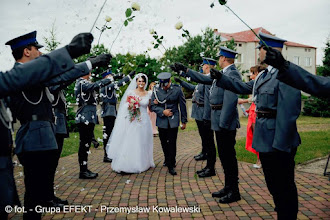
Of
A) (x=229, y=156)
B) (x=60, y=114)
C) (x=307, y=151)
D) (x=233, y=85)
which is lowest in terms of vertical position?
(x=307, y=151)

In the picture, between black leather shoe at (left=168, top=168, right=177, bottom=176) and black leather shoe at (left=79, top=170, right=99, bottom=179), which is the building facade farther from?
black leather shoe at (left=79, top=170, right=99, bottom=179)

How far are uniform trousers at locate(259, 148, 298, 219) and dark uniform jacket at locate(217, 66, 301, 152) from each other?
137 mm

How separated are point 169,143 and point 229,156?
2171mm

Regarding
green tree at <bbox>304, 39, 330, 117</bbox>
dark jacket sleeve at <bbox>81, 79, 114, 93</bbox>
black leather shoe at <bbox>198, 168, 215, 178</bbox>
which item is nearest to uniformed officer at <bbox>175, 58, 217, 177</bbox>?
black leather shoe at <bbox>198, 168, 215, 178</bbox>

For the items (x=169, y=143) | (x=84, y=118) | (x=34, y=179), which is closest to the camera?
(x=34, y=179)

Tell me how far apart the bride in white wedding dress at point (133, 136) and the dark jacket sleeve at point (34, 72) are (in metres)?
4.64

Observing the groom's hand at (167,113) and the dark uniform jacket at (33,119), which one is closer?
the dark uniform jacket at (33,119)

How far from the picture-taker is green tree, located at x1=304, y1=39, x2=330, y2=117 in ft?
71.7

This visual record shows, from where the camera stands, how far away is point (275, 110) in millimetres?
3293

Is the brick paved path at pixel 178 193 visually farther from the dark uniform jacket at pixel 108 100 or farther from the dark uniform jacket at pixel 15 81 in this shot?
the dark uniform jacket at pixel 15 81

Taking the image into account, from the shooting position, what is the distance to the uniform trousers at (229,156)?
15.5ft

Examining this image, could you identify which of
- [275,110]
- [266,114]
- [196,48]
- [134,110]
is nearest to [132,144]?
[134,110]

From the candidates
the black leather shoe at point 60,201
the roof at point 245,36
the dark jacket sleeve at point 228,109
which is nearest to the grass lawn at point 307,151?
the dark jacket sleeve at point 228,109

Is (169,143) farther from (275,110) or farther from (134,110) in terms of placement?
(275,110)
